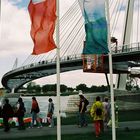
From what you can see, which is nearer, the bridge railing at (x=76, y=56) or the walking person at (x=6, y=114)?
the walking person at (x=6, y=114)

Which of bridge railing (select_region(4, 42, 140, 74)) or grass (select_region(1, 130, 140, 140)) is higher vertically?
bridge railing (select_region(4, 42, 140, 74))

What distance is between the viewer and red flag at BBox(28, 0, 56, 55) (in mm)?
13023

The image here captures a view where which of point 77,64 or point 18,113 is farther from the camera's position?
point 77,64

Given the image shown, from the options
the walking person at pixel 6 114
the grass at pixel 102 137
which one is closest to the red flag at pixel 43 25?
the grass at pixel 102 137

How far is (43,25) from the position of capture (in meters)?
13.1

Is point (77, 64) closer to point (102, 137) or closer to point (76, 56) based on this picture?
point (76, 56)

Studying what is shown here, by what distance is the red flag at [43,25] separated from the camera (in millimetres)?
13023

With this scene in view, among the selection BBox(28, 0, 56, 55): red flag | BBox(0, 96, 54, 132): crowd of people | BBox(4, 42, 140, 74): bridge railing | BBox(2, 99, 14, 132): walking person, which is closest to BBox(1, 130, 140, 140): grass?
BBox(2, 99, 14, 132): walking person

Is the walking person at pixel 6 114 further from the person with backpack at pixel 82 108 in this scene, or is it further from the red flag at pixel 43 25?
the red flag at pixel 43 25

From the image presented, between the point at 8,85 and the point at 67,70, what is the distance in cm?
2696

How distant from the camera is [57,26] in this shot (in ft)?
45.0


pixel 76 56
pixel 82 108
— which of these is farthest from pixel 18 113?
pixel 76 56

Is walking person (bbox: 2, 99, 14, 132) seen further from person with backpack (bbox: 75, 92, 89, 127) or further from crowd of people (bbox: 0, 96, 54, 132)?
person with backpack (bbox: 75, 92, 89, 127)

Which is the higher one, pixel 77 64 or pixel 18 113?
pixel 77 64
